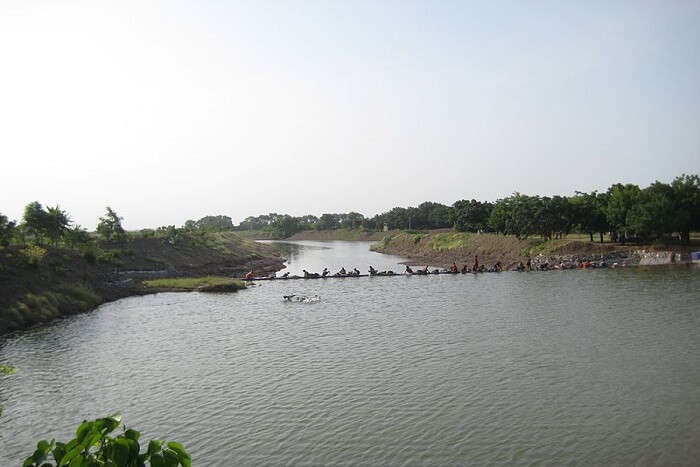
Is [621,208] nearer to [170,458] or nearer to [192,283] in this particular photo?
[192,283]

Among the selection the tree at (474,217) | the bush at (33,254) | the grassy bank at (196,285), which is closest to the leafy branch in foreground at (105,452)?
the bush at (33,254)

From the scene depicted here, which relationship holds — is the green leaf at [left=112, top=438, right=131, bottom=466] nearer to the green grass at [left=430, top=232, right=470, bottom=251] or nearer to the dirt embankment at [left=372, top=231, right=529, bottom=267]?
the dirt embankment at [left=372, top=231, right=529, bottom=267]

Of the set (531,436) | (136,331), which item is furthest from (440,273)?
(531,436)

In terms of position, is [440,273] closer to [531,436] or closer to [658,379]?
[658,379]

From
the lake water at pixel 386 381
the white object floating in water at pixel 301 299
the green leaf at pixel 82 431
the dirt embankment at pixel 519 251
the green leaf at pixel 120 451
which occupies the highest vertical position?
the dirt embankment at pixel 519 251

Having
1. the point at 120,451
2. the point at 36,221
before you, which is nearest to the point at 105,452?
the point at 120,451

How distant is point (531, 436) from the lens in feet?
59.5

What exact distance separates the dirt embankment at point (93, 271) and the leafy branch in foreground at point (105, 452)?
39.8 m

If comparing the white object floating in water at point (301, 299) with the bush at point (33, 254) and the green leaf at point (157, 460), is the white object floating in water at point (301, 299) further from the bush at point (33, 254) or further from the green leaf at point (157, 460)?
the green leaf at point (157, 460)

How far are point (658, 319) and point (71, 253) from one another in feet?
200

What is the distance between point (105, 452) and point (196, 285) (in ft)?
190

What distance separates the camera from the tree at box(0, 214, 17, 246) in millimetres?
51631

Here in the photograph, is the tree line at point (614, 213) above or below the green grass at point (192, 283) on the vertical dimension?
above

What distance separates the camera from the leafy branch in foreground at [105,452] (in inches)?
204
